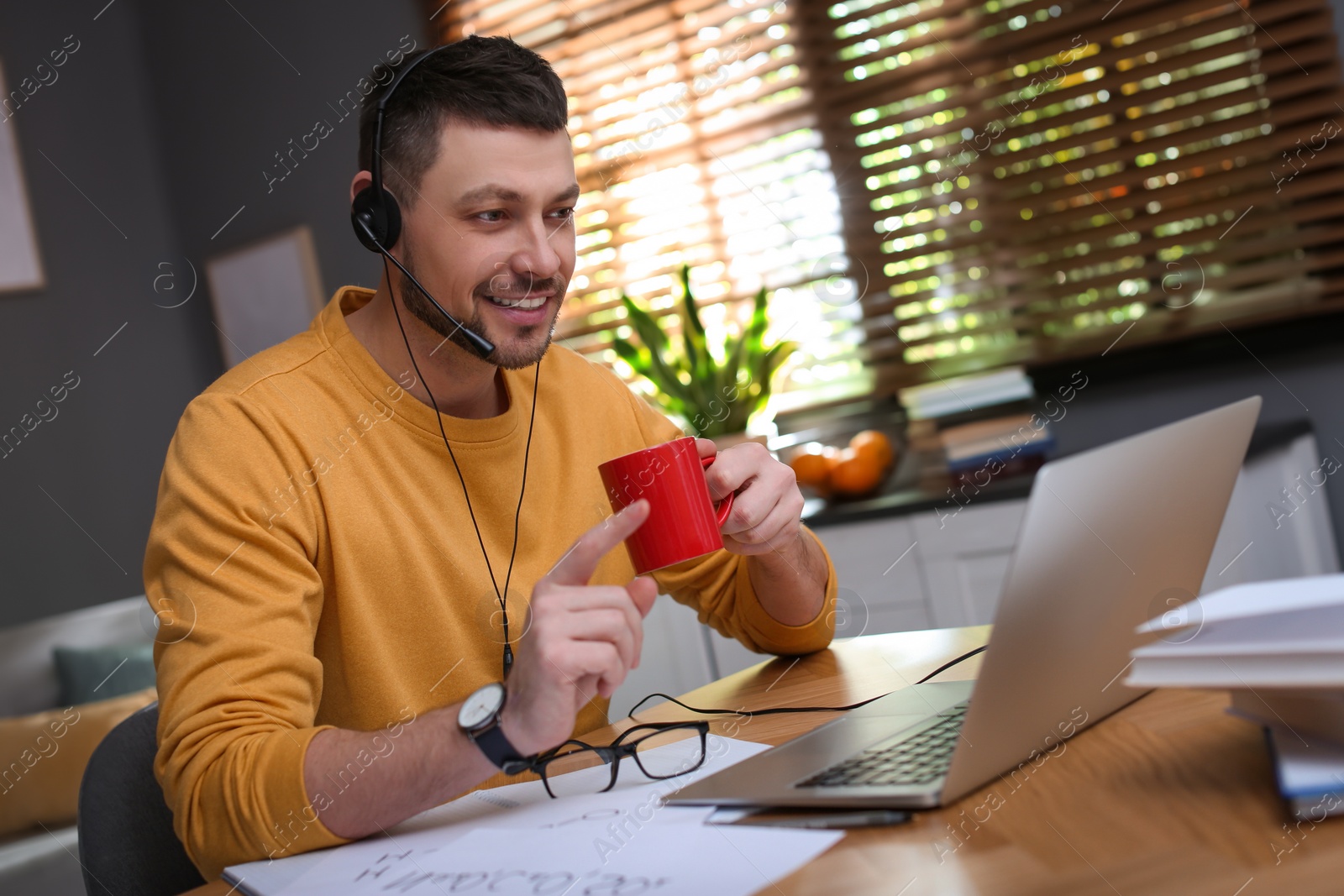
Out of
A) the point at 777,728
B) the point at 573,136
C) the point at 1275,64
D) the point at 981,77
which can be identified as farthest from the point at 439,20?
the point at 777,728

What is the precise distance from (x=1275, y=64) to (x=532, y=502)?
1734mm

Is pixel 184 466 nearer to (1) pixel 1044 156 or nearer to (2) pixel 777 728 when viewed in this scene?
(2) pixel 777 728

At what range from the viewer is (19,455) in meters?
3.04

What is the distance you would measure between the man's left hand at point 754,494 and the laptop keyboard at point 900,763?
311mm

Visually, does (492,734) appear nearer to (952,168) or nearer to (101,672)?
(952,168)

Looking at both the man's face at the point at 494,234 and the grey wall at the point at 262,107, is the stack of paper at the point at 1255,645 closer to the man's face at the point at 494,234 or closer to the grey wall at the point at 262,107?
the man's face at the point at 494,234

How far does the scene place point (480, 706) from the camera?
0.79 meters

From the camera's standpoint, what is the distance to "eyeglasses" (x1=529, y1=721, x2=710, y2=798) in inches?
32.5

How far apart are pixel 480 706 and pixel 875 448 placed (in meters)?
1.70

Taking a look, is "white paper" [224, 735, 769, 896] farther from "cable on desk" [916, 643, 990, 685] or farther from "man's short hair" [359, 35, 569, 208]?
"man's short hair" [359, 35, 569, 208]

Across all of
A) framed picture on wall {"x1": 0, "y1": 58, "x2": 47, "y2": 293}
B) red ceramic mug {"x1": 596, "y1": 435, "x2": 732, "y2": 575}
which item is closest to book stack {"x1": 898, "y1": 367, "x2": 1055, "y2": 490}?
red ceramic mug {"x1": 596, "y1": 435, "x2": 732, "y2": 575}

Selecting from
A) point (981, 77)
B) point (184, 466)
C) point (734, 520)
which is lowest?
point (734, 520)

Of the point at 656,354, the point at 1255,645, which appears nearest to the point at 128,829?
the point at 1255,645

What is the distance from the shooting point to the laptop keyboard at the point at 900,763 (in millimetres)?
675
